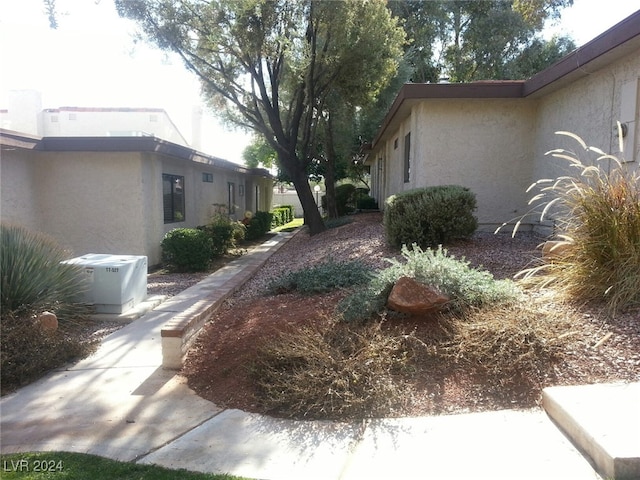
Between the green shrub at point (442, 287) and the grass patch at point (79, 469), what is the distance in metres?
2.22

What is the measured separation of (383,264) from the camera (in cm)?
712

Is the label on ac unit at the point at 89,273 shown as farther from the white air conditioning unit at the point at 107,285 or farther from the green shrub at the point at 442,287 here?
the green shrub at the point at 442,287

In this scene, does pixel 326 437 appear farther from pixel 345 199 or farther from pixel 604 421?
pixel 345 199

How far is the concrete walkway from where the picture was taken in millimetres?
2863

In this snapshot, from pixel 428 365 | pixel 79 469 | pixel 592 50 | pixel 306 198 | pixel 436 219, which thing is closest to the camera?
pixel 79 469

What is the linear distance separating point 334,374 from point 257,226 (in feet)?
52.9

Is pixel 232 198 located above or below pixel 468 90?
below

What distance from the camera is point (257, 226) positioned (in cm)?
1964

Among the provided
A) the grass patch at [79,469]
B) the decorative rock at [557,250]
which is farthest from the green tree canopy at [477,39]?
the grass patch at [79,469]

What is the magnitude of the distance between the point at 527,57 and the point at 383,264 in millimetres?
18361

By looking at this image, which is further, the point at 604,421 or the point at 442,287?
the point at 442,287

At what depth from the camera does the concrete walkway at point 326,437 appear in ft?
9.39

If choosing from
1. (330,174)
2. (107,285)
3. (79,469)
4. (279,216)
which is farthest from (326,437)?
(279,216)

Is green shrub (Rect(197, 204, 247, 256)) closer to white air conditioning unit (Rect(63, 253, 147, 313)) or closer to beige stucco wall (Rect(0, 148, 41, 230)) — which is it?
beige stucco wall (Rect(0, 148, 41, 230))
